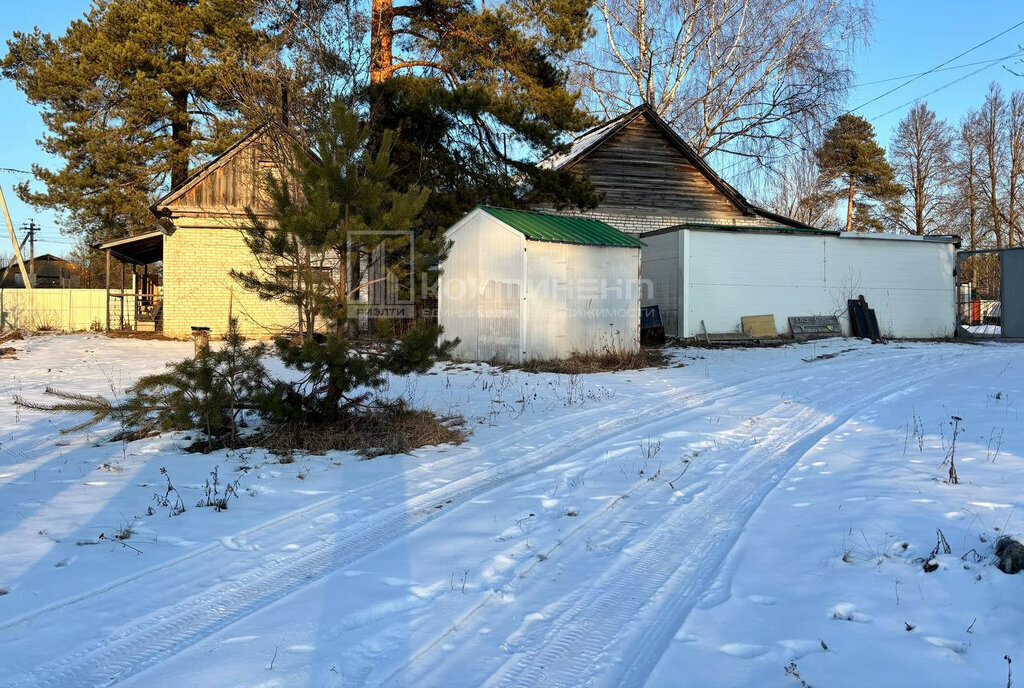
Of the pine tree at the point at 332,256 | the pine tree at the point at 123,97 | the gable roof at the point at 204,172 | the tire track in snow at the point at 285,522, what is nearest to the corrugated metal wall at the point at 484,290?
the tire track in snow at the point at 285,522

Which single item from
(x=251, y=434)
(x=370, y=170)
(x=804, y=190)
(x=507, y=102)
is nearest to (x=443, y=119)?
(x=507, y=102)

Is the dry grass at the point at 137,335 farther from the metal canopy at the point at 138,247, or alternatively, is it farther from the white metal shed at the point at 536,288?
the white metal shed at the point at 536,288

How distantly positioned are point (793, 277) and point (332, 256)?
15807 mm

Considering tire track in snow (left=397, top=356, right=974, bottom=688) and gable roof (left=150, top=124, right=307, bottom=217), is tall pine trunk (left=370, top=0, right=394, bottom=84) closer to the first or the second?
gable roof (left=150, top=124, right=307, bottom=217)

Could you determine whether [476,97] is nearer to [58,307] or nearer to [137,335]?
[137,335]

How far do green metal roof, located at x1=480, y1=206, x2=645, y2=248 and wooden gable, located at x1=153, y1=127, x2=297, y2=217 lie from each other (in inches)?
375

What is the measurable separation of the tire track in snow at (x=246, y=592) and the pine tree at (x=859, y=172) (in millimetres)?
37597

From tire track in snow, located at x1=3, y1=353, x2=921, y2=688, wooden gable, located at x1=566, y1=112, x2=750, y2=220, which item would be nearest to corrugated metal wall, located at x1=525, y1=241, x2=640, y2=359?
tire track in snow, located at x1=3, y1=353, x2=921, y2=688

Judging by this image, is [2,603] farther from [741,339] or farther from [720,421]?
[741,339]

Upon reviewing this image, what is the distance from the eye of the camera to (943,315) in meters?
20.9

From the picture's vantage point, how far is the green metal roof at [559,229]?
13922 mm

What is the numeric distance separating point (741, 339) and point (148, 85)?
22.7 metres

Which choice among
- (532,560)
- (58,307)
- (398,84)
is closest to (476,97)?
Result: (398,84)

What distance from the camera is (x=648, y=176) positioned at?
78.0 feet
